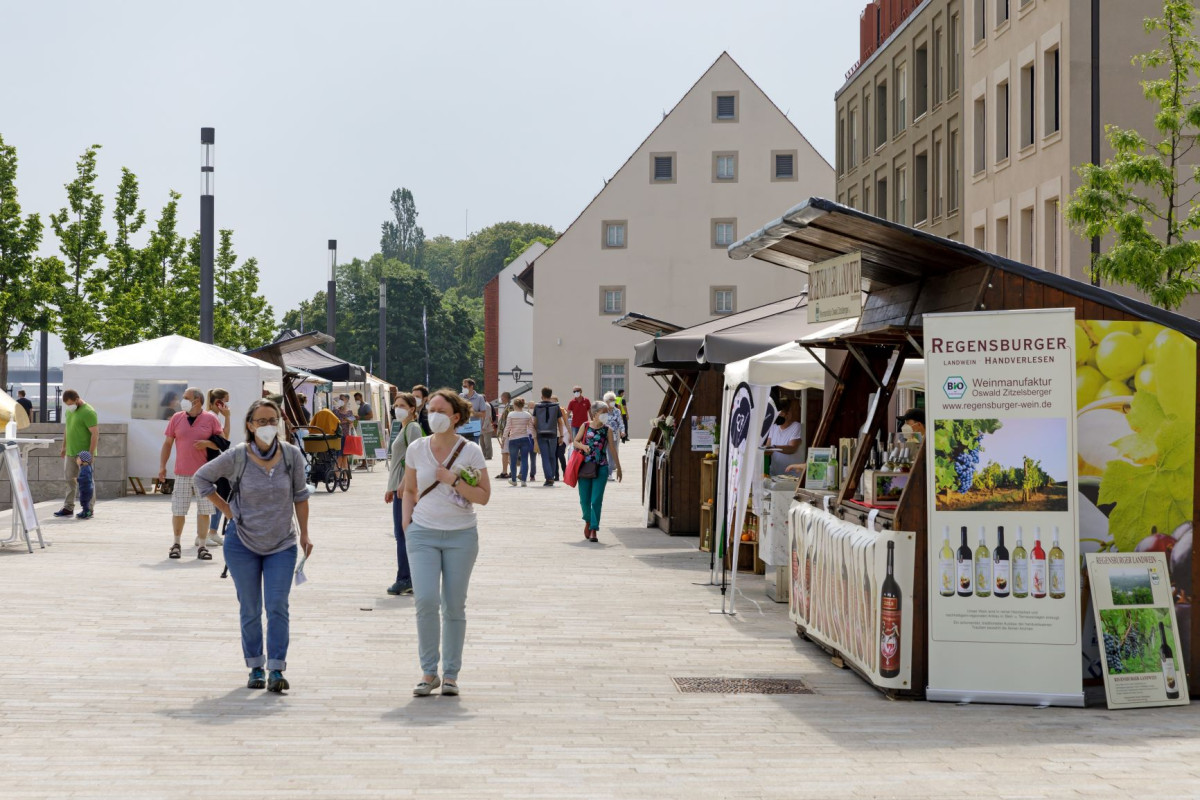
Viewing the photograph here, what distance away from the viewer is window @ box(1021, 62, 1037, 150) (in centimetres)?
3431

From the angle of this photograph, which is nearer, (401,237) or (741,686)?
(741,686)

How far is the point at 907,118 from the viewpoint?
45.0 metres

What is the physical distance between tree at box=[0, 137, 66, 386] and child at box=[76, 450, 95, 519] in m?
20.8

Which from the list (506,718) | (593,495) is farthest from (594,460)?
(506,718)

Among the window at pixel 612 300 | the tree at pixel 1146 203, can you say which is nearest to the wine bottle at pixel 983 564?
the tree at pixel 1146 203

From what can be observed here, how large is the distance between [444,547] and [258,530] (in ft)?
3.87

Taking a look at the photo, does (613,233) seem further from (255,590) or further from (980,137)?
(255,590)

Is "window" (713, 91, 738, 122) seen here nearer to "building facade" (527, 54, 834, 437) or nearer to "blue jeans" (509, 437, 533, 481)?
"building facade" (527, 54, 834, 437)

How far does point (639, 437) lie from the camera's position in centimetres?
6912

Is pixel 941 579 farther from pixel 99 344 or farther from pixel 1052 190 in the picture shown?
pixel 99 344

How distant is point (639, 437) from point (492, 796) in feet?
205

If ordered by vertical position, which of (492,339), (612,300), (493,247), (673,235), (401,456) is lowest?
(401,456)

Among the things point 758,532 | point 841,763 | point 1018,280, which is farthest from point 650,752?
point 758,532

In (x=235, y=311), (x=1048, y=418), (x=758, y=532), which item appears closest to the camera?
(x=1048, y=418)
